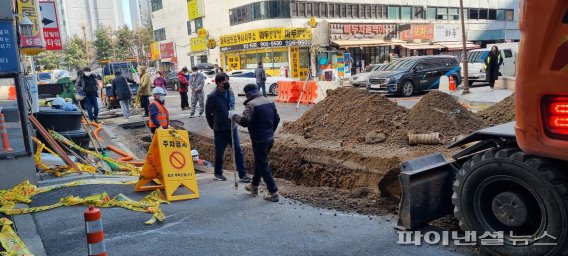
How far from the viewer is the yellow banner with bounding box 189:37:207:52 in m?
47.4

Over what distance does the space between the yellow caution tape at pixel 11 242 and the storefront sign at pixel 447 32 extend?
150 ft

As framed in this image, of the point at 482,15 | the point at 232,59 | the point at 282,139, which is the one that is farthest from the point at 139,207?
the point at 482,15

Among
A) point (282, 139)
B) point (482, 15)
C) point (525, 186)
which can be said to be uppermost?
point (482, 15)

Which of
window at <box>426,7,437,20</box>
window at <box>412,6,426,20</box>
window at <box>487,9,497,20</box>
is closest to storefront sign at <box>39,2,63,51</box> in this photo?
window at <box>412,6,426,20</box>

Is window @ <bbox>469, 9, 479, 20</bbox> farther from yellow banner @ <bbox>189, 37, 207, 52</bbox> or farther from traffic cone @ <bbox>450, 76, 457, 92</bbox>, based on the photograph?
traffic cone @ <bbox>450, 76, 457, 92</bbox>

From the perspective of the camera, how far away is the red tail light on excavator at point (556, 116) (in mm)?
3393

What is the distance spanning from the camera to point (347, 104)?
39.8 feet

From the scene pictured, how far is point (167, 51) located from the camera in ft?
186

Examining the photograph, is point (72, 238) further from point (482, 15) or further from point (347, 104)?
point (482, 15)

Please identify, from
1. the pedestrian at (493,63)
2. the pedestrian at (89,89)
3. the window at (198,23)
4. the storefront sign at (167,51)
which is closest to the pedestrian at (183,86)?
the pedestrian at (89,89)

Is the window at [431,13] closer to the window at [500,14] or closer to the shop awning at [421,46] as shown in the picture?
the shop awning at [421,46]

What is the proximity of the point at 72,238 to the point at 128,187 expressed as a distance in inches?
81.6

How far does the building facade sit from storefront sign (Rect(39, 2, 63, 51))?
70.5ft

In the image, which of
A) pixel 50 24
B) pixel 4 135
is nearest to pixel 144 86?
pixel 50 24
